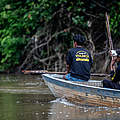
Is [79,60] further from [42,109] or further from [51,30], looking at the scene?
[51,30]

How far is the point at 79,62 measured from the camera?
895 centimetres

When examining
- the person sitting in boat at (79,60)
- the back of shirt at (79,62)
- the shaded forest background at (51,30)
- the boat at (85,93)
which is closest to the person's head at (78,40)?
the person sitting in boat at (79,60)

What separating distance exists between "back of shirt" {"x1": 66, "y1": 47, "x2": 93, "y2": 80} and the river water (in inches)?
29.5

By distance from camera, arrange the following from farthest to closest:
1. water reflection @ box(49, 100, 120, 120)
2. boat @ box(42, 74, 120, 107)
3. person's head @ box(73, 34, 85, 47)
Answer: person's head @ box(73, 34, 85, 47) < boat @ box(42, 74, 120, 107) < water reflection @ box(49, 100, 120, 120)

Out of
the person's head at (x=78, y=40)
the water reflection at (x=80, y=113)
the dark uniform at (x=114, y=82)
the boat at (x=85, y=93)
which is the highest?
the person's head at (x=78, y=40)

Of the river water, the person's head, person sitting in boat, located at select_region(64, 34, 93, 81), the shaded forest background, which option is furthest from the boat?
the shaded forest background

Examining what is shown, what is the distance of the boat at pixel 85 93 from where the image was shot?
26.5 ft

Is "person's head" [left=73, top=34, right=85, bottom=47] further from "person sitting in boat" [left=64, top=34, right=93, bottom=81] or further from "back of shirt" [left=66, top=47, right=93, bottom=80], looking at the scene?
"back of shirt" [left=66, top=47, right=93, bottom=80]

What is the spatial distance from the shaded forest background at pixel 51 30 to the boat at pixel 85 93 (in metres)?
6.85

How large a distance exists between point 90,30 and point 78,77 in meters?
7.91

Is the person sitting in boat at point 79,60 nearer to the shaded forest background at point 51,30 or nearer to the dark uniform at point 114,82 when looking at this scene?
the dark uniform at point 114,82

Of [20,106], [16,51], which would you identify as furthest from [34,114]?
[16,51]

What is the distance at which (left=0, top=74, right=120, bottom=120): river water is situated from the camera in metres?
7.35

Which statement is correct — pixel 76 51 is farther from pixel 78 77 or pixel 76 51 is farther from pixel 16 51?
pixel 16 51
